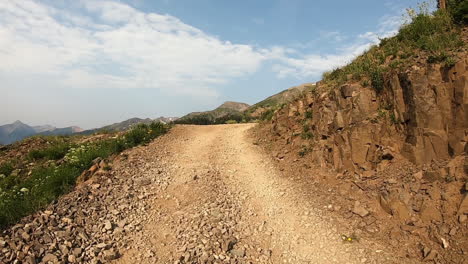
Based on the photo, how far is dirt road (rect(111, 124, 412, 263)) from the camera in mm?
Result: 7352

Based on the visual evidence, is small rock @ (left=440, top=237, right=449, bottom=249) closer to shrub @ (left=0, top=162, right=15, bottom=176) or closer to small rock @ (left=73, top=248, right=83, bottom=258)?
small rock @ (left=73, top=248, right=83, bottom=258)

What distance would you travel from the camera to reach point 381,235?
7727mm

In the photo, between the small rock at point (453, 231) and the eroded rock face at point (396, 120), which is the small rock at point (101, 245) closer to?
the eroded rock face at point (396, 120)

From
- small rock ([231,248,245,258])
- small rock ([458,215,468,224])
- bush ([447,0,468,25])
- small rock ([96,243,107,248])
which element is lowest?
small rock ([231,248,245,258])

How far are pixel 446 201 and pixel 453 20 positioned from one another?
772cm

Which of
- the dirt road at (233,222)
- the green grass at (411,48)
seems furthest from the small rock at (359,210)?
the green grass at (411,48)

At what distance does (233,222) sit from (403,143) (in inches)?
251

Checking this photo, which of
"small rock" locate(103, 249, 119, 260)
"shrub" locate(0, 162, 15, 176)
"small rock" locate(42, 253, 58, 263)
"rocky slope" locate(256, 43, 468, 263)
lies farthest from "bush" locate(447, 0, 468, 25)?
"shrub" locate(0, 162, 15, 176)

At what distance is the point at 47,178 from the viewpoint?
32.7 ft

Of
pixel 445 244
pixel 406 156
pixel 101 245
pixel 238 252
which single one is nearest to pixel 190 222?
pixel 238 252

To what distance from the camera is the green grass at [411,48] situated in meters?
9.33

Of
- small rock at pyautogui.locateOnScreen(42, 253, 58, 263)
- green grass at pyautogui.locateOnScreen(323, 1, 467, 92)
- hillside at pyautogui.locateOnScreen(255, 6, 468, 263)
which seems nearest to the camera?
small rock at pyautogui.locateOnScreen(42, 253, 58, 263)

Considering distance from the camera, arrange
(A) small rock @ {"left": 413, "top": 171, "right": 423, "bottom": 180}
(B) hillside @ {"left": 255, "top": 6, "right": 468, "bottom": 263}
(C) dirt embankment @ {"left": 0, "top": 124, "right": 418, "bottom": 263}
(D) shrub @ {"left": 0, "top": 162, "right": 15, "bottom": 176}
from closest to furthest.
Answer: (C) dirt embankment @ {"left": 0, "top": 124, "right": 418, "bottom": 263} < (B) hillside @ {"left": 255, "top": 6, "right": 468, "bottom": 263} < (A) small rock @ {"left": 413, "top": 171, "right": 423, "bottom": 180} < (D) shrub @ {"left": 0, "top": 162, "right": 15, "bottom": 176}

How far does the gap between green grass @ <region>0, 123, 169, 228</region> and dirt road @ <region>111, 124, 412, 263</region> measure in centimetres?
215
